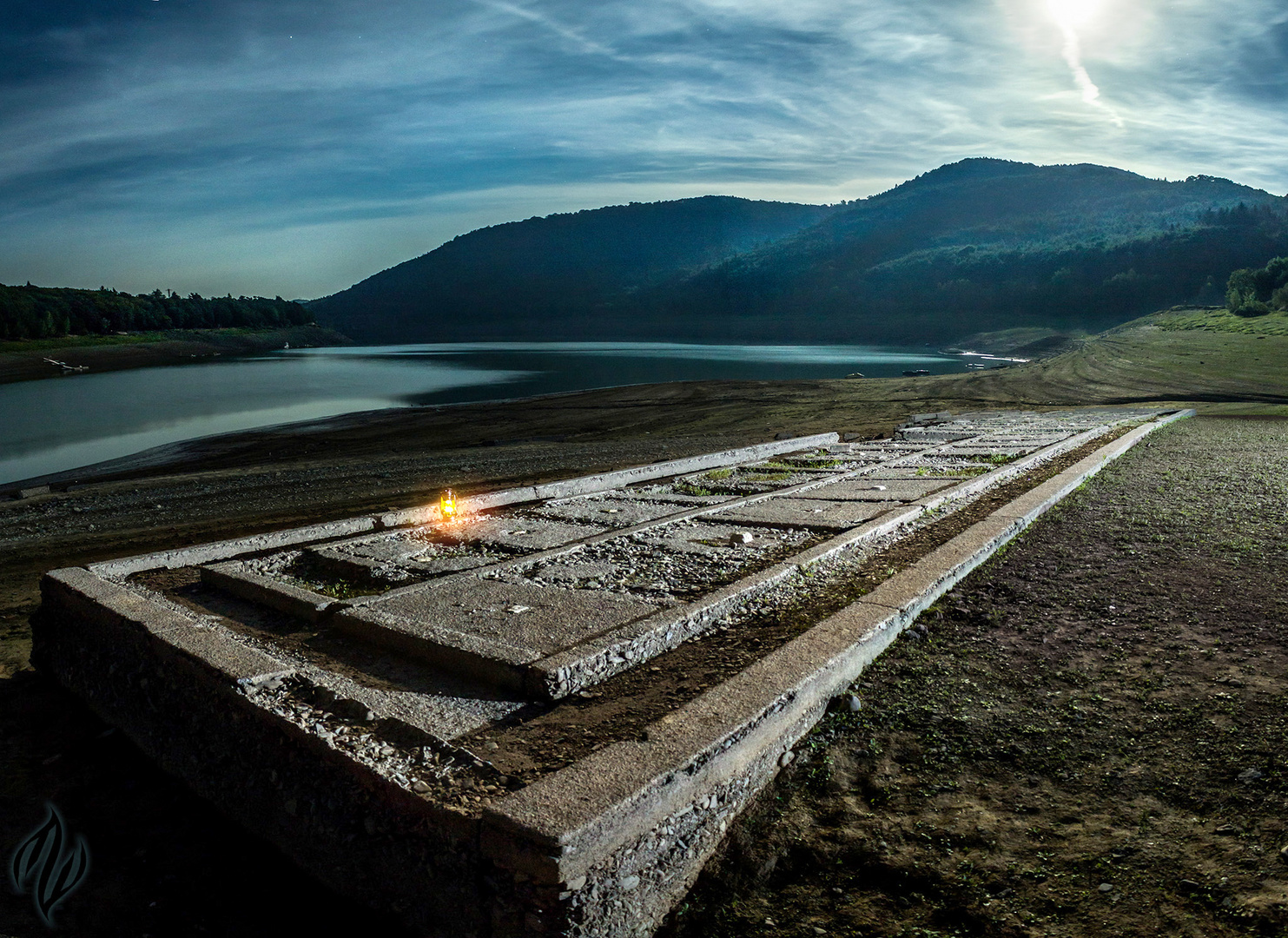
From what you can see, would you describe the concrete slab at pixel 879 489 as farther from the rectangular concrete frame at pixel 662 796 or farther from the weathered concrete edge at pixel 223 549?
the weathered concrete edge at pixel 223 549

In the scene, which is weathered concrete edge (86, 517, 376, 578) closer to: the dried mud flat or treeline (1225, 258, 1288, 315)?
the dried mud flat

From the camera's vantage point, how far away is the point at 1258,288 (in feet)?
193

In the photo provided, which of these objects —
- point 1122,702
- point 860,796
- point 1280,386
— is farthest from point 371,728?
point 1280,386

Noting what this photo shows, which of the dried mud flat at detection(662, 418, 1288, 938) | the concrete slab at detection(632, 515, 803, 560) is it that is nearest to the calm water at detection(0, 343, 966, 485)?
the concrete slab at detection(632, 515, 803, 560)

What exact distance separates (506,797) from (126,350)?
8468 centimetres

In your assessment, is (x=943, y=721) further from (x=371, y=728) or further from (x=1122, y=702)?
(x=371, y=728)

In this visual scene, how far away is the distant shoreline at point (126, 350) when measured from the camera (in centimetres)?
5778

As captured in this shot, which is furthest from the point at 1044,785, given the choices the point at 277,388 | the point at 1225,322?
the point at 1225,322

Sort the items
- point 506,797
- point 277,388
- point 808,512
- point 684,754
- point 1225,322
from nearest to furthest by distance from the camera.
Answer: point 506,797 → point 684,754 → point 808,512 → point 277,388 → point 1225,322

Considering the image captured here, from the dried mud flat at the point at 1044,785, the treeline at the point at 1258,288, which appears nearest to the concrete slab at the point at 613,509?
the dried mud flat at the point at 1044,785

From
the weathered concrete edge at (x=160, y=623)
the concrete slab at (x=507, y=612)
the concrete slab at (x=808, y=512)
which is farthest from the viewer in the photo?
the concrete slab at (x=808, y=512)

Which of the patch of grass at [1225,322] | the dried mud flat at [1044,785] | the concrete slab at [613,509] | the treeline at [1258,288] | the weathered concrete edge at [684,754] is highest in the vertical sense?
the treeline at [1258,288]

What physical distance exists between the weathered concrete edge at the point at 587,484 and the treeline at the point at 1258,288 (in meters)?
55.2

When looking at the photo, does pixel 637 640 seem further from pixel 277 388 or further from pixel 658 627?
pixel 277 388
